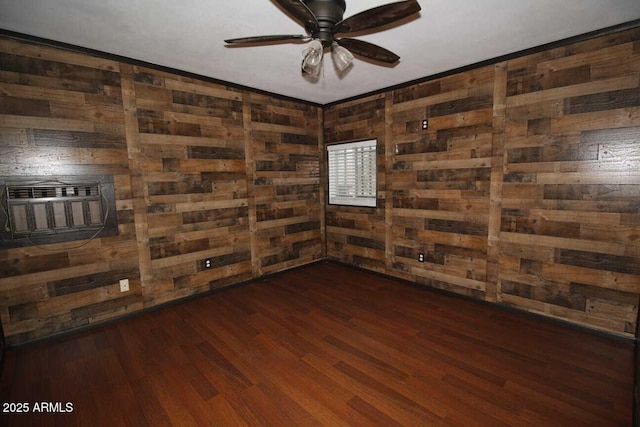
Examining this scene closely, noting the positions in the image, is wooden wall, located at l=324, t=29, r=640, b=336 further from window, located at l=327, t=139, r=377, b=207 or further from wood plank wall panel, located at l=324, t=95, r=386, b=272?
window, located at l=327, t=139, r=377, b=207

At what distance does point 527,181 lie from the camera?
2.86 metres

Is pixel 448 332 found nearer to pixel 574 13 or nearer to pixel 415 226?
pixel 415 226

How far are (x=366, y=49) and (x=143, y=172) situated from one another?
8.57ft

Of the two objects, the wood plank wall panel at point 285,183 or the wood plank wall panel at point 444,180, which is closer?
the wood plank wall panel at point 444,180

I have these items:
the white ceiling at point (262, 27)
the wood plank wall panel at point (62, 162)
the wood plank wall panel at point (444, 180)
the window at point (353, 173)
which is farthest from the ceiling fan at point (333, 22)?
the window at point (353, 173)

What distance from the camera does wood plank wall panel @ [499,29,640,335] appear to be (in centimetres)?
238

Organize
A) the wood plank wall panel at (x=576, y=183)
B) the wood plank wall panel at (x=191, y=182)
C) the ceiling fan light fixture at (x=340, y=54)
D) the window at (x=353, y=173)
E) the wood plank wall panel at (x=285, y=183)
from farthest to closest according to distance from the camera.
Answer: the window at (x=353, y=173) → the wood plank wall panel at (x=285, y=183) → the wood plank wall panel at (x=191, y=182) → the wood plank wall panel at (x=576, y=183) → the ceiling fan light fixture at (x=340, y=54)

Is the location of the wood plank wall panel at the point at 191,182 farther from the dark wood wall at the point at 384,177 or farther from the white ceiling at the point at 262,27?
the white ceiling at the point at 262,27

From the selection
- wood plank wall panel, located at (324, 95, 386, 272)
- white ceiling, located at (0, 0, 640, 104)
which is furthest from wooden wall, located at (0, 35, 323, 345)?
wood plank wall panel, located at (324, 95, 386, 272)

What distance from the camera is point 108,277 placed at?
2914mm

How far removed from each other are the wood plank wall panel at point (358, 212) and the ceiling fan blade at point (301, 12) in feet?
8.18

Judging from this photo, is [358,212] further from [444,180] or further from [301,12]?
[301,12]

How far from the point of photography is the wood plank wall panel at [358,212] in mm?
4098

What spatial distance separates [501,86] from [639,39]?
0.97 metres
